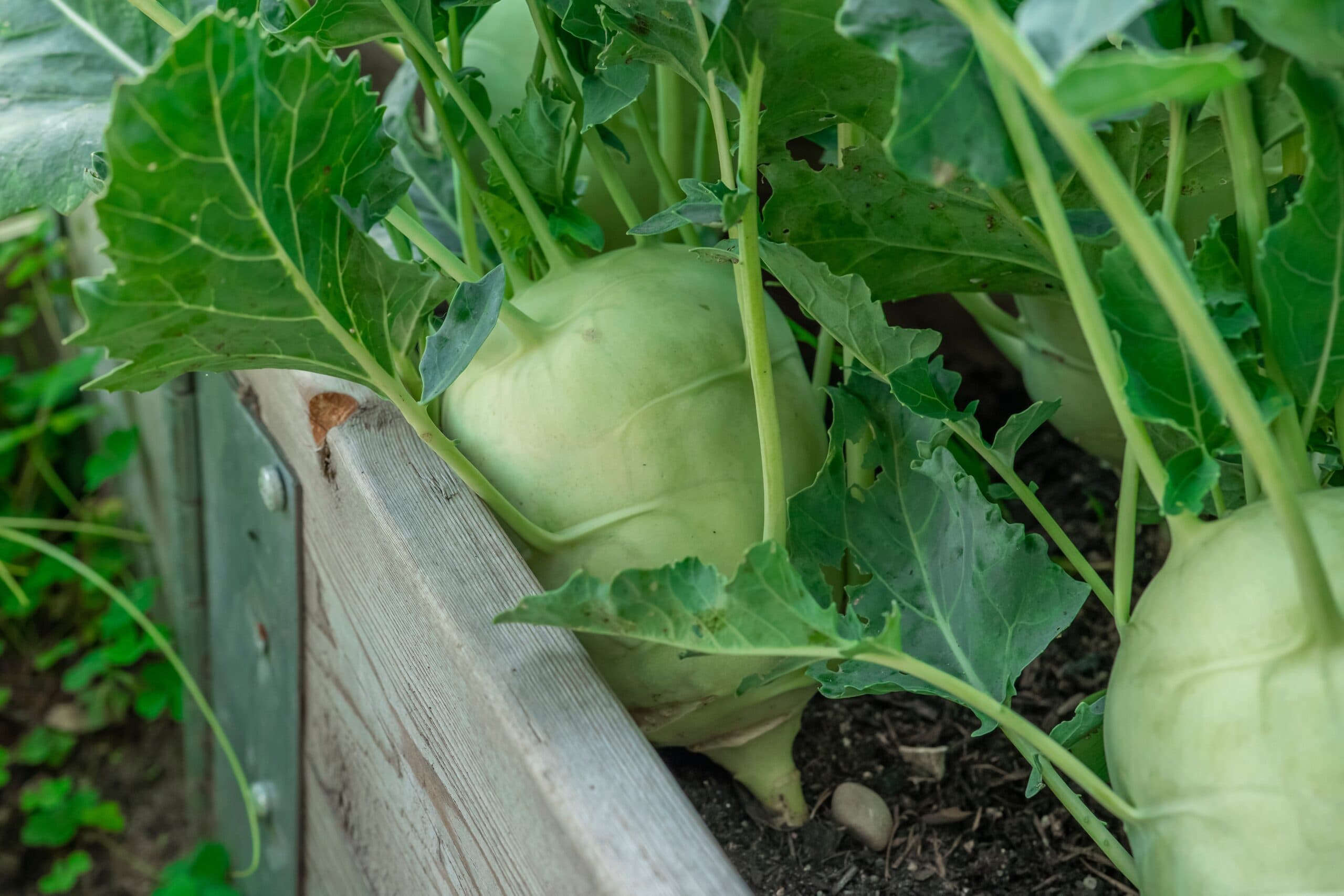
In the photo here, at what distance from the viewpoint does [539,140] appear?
1.78ft

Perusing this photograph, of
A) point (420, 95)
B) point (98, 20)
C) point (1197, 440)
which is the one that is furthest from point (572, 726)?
point (420, 95)

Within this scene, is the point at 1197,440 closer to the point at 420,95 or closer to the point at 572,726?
the point at 572,726

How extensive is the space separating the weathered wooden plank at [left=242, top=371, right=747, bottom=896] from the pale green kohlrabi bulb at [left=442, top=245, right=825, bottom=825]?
0.04 metres

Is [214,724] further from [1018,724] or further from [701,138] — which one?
[1018,724]

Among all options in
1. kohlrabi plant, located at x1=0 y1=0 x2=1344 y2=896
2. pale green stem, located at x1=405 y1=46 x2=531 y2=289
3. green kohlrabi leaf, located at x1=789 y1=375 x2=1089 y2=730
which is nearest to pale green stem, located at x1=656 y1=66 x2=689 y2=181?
kohlrabi plant, located at x1=0 y1=0 x2=1344 y2=896

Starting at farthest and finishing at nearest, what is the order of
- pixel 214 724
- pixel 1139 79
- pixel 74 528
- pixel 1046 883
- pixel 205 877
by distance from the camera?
1. pixel 74 528
2. pixel 205 877
3. pixel 214 724
4. pixel 1046 883
5. pixel 1139 79

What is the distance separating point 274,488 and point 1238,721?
22.9 inches

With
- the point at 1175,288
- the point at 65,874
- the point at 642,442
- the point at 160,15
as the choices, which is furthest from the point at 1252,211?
the point at 65,874

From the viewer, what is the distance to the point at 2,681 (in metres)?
1.60

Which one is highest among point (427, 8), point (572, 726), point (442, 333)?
point (427, 8)

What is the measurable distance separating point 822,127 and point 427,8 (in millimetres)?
192

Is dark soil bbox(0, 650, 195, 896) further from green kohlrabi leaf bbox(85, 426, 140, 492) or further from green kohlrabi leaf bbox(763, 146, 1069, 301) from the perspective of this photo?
green kohlrabi leaf bbox(763, 146, 1069, 301)

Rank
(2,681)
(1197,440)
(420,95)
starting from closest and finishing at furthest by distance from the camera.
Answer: (1197,440)
(420,95)
(2,681)

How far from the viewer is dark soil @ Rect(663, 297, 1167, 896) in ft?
1.83
